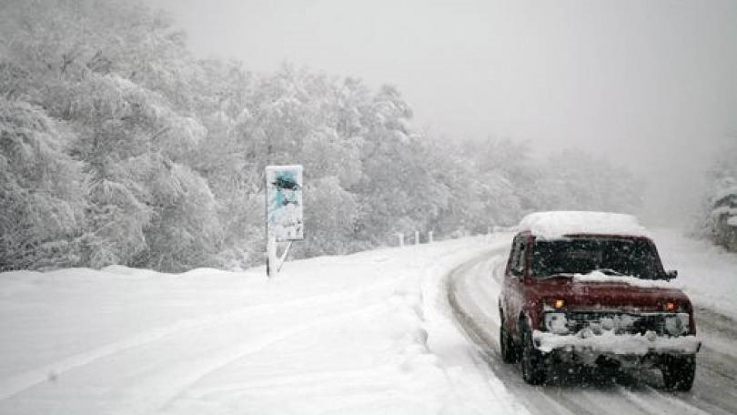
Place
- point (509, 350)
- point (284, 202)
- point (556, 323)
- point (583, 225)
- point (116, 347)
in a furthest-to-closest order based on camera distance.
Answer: point (284, 202) → point (509, 350) → point (583, 225) → point (116, 347) → point (556, 323)

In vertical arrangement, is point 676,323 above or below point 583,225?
below

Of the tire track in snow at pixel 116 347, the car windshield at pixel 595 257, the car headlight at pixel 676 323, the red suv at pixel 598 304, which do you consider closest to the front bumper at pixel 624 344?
the red suv at pixel 598 304

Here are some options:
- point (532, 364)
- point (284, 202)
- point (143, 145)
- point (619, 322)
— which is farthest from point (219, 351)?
point (143, 145)

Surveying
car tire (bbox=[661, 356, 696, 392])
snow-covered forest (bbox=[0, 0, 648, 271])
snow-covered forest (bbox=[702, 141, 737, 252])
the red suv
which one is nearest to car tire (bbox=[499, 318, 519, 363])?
the red suv

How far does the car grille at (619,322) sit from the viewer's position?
6535 millimetres

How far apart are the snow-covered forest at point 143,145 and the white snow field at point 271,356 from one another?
6319 millimetres

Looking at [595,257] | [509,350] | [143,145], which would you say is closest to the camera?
[595,257]

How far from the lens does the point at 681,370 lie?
6.62m

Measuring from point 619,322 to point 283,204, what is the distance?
1181cm

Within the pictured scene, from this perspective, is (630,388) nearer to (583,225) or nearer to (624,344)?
(624,344)

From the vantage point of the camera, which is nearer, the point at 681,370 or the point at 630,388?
the point at 681,370

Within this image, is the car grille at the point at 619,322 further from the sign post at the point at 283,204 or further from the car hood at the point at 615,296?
the sign post at the point at 283,204

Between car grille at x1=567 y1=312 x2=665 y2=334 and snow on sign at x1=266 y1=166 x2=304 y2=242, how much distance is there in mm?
10966

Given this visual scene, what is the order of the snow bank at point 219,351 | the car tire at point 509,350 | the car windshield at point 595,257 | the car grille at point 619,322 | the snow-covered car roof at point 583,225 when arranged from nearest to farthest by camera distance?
1. the snow bank at point 219,351
2. the car grille at point 619,322
3. the car windshield at point 595,257
4. the snow-covered car roof at point 583,225
5. the car tire at point 509,350
